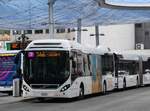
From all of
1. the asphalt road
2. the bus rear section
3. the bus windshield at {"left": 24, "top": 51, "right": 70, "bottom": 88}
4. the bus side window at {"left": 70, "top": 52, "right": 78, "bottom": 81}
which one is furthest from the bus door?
the bus rear section

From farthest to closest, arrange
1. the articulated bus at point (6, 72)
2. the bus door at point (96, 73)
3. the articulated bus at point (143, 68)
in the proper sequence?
the articulated bus at point (143, 68) → the articulated bus at point (6, 72) → the bus door at point (96, 73)

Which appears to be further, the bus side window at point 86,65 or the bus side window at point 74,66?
the bus side window at point 86,65

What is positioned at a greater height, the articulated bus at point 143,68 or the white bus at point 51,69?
the white bus at point 51,69

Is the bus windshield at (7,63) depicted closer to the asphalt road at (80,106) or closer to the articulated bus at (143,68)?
the asphalt road at (80,106)

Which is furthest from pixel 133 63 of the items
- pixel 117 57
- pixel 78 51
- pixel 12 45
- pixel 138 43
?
pixel 138 43

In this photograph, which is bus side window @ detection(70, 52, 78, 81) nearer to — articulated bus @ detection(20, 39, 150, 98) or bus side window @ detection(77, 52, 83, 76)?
articulated bus @ detection(20, 39, 150, 98)

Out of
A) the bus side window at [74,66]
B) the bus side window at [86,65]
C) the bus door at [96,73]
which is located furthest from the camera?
the bus door at [96,73]

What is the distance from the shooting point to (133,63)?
44375 millimetres

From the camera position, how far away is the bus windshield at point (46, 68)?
84.7ft

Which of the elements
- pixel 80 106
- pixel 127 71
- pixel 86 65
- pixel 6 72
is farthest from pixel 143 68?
pixel 80 106

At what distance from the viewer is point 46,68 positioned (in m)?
26.0

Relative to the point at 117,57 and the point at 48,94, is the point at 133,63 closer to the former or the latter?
the point at 117,57

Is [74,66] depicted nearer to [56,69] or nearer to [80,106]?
[56,69]

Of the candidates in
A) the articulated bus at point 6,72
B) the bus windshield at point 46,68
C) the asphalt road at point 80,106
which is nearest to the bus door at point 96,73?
the asphalt road at point 80,106
